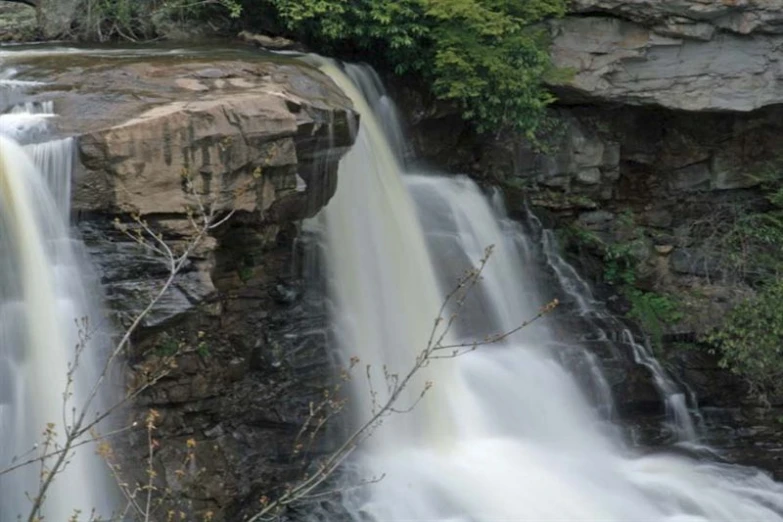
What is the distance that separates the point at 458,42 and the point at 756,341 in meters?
3.81

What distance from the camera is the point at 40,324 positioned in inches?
286

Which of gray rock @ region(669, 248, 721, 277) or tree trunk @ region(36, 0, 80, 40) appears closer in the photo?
tree trunk @ region(36, 0, 80, 40)

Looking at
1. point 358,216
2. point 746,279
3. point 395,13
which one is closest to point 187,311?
point 358,216

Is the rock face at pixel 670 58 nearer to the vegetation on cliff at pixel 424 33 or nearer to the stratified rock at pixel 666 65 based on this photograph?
the stratified rock at pixel 666 65

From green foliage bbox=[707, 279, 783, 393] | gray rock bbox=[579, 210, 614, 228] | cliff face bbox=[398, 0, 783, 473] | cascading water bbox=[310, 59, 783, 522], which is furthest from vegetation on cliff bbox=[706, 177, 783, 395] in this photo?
cascading water bbox=[310, 59, 783, 522]

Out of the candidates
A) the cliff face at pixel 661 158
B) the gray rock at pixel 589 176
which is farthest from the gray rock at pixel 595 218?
the gray rock at pixel 589 176

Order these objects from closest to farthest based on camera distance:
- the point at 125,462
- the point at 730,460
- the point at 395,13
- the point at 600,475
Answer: the point at 125,462
the point at 600,475
the point at 730,460
the point at 395,13

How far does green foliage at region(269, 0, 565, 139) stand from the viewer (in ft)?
36.2

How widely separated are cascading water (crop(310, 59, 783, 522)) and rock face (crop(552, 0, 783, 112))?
1.97 meters

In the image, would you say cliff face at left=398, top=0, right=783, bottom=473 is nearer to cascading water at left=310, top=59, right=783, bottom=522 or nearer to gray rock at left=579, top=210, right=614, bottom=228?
gray rock at left=579, top=210, right=614, bottom=228

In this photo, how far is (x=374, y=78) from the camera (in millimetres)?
11250

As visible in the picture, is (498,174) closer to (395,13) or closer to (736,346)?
(395,13)

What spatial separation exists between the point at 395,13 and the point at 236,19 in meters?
1.69

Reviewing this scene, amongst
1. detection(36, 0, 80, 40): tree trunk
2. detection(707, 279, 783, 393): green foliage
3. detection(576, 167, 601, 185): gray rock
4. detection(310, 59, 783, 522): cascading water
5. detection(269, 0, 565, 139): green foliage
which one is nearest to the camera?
detection(310, 59, 783, 522): cascading water
